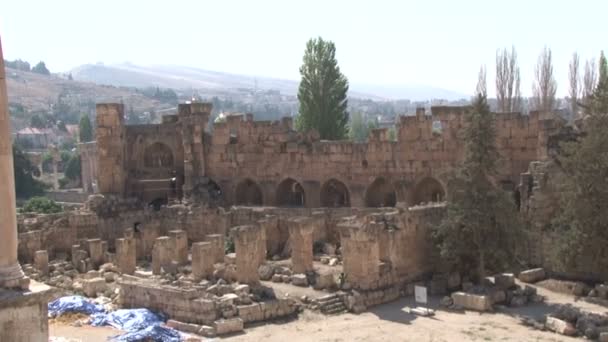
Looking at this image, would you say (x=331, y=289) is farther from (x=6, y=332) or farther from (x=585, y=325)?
(x=6, y=332)

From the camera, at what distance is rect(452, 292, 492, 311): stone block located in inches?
902

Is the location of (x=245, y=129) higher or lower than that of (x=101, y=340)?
higher

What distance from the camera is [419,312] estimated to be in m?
22.9

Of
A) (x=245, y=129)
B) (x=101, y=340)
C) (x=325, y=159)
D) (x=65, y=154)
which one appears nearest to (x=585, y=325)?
(x=101, y=340)

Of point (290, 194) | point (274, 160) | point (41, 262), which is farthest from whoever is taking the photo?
point (290, 194)

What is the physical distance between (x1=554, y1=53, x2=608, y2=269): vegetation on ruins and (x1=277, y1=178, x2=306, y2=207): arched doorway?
17.3 metres

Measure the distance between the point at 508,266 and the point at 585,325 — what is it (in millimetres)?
4922

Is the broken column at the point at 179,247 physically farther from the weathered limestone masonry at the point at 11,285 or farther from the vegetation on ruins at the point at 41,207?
the vegetation on ruins at the point at 41,207

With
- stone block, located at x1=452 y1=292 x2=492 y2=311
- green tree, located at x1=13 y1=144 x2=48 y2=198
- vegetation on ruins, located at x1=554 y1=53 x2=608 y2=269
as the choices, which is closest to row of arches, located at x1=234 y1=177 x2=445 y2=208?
vegetation on ruins, located at x1=554 y1=53 x2=608 y2=269

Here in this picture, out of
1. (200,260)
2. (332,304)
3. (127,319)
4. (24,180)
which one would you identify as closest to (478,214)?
(332,304)

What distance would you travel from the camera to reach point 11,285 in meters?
12.0

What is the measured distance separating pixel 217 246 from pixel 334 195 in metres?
13.3

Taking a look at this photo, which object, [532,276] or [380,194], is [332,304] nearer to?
[532,276]

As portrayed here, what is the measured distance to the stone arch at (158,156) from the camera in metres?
41.6
